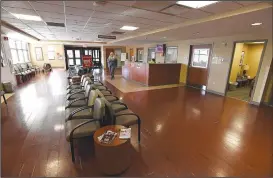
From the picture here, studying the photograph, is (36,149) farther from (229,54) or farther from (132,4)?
(229,54)

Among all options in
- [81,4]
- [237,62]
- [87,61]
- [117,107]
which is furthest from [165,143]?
[87,61]

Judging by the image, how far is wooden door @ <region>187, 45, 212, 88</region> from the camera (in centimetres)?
624

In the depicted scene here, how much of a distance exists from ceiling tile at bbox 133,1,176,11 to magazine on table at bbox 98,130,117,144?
89.5 inches

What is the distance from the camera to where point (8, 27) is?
486 centimetres

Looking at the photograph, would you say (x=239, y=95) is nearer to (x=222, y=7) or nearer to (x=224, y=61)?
(x=224, y=61)

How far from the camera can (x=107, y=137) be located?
1.87 meters

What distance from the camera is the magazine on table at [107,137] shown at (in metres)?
1.81

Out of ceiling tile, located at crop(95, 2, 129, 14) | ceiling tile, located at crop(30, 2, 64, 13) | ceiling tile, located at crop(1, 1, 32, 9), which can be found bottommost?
ceiling tile, located at crop(1, 1, 32, 9)

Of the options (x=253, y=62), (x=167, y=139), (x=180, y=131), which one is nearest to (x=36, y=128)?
(x=167, y=139)

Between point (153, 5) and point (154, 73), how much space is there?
4202 millimetres

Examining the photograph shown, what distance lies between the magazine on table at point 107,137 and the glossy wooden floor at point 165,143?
0.46 m

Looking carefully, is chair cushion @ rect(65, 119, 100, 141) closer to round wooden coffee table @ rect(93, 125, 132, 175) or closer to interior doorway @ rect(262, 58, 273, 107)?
round wooden coffee table @ rect(93, 125, 132, 175)

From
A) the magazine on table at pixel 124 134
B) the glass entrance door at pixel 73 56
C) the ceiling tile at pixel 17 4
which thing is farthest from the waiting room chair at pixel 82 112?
the glass entrance door at pixel 73 56

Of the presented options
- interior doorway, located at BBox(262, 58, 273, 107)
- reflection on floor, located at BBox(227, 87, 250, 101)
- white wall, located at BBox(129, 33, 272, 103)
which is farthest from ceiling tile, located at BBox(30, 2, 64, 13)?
reflection on floor, located at BBox(227, 87, 250, 101)
